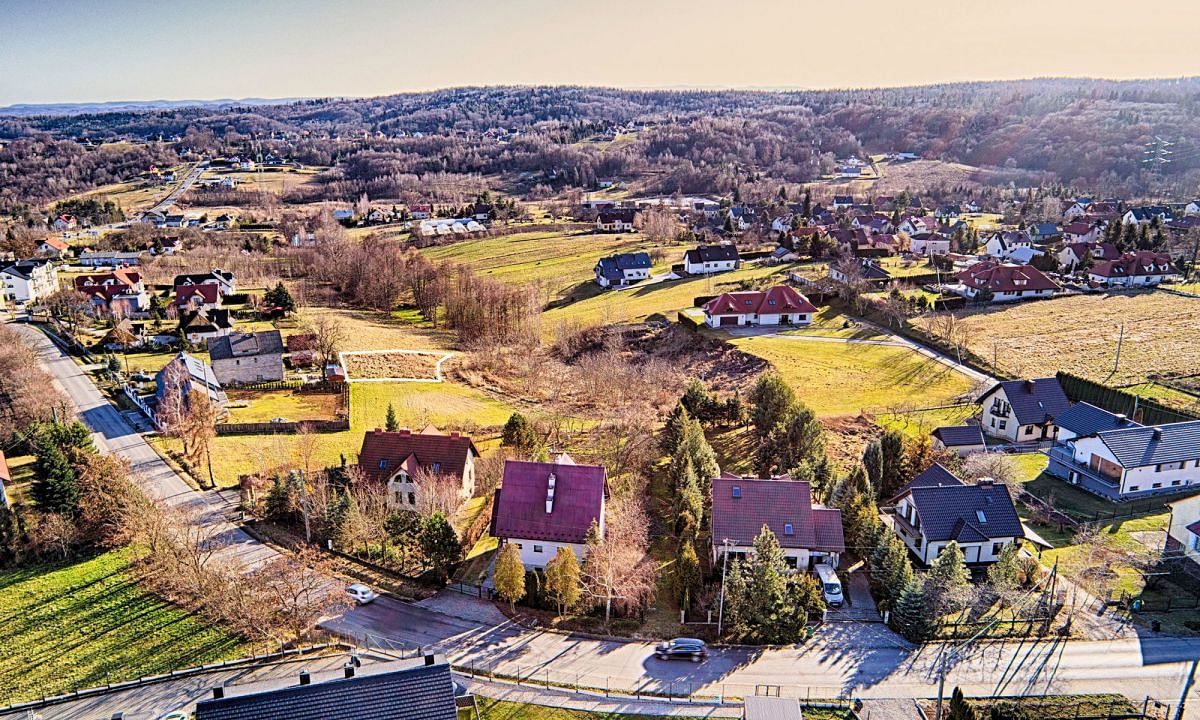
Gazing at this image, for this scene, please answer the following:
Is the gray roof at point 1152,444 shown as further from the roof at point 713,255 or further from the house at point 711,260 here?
the roof at point 713,255

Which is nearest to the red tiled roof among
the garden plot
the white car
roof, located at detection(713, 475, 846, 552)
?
the garden plot

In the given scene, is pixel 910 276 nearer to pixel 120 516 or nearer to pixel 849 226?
pixel 849 226

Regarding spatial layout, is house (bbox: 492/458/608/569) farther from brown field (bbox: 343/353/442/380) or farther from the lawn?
brown field (bbox: 343/353/442/380)

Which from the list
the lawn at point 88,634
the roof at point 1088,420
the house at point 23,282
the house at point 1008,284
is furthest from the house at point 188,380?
the house at point 1008,284

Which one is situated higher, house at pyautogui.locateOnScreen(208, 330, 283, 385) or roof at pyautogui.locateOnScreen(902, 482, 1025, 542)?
house at pyautogui.locateOnScreen(208, 330, 283, 385)

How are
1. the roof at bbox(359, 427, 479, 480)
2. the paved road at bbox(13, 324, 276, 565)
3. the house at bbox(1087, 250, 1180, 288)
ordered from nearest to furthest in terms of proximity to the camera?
1. the paved road at bbox(13, 324, 276, 565)
2. the roof at bbox(359, 427, 479, 480)
3. the house at bbox(1087, 250, 1180, 288)

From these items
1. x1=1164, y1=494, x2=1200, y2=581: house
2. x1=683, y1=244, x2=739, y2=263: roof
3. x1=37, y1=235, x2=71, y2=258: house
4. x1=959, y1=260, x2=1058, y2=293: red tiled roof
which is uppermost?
x1=37, y1=235, x2=71, y2=258: house

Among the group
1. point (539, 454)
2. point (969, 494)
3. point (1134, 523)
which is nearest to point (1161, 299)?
point (1134, 523)
